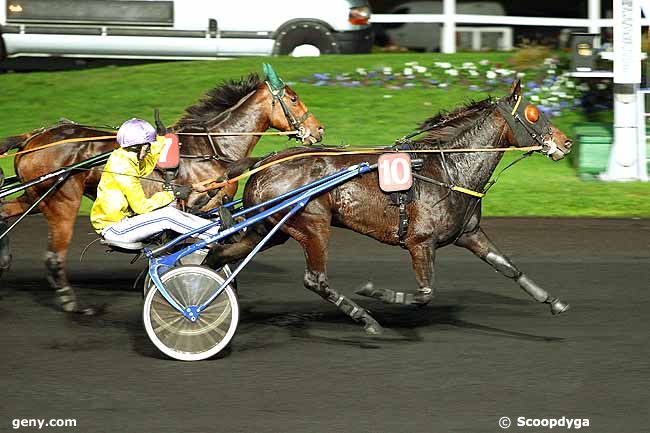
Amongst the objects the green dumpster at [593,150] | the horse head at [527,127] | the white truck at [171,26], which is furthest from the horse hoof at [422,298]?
the white truck at [171,26]

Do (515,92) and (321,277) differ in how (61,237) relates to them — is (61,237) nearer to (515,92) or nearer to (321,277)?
(321,277)

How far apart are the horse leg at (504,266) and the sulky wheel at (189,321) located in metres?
1.63

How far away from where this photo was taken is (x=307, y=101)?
1603 cm

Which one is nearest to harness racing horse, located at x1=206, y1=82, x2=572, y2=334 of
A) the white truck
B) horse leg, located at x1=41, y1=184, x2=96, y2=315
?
horse leg, located at x1=41, y1=184, x2=96, y2=315

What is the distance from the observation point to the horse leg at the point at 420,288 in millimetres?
7484

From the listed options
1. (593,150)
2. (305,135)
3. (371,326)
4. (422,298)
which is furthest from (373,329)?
(593,150)

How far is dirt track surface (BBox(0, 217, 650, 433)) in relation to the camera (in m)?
6.15

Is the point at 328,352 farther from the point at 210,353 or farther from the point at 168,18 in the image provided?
the point at 168,18

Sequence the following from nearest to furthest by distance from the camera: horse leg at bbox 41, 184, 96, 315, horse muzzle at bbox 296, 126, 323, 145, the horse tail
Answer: horse leg at bbox 41, 184, 96, 315 → the horse tail → horse muzzle at bbox 296, 126, 323, 145

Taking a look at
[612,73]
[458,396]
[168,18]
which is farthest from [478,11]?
[458,396]

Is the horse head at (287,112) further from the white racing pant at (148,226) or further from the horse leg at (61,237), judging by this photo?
the white racing pant at (148,226)

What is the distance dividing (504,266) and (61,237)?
9.78ft

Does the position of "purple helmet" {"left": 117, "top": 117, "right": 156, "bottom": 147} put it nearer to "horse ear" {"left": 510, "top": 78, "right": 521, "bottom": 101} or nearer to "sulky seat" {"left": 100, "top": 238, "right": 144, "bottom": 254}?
"sulky seat" {"left": 100, "top": 238, "right": 144, "bottom": 254}

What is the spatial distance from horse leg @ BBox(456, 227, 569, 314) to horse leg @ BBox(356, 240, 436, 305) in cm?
40
